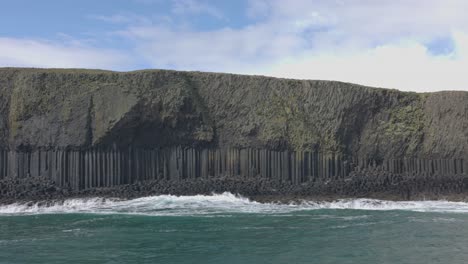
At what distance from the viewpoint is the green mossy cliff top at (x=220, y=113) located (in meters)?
28.0

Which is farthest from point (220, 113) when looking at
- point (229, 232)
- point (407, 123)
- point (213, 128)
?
point (229, 232)

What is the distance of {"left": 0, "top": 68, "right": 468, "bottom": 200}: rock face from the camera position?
90.2 ft

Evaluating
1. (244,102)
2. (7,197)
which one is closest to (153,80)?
(244,102)

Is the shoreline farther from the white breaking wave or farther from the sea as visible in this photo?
the sea

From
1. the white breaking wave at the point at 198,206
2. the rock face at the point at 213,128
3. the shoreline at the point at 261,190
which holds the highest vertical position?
the rock face at the point at 213,128

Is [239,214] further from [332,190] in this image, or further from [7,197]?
[7,197]

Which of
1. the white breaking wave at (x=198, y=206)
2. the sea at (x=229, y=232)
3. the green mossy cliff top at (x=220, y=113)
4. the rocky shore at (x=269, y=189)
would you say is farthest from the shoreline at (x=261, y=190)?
the green mossy cliff top at (x=220, y=113)

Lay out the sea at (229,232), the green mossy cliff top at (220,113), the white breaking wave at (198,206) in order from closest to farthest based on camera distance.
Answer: the sea at (229,232) → the white breaking wave at (198,206) → the green mossy cliff top at (220,113)

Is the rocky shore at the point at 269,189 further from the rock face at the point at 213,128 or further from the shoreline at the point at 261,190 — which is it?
the rock face at the point at 213,128

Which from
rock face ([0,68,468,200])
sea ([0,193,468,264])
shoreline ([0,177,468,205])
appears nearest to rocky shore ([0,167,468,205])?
shoreline ([0,177,468,205])

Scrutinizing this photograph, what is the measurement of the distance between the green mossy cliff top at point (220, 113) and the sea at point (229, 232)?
15.1ft

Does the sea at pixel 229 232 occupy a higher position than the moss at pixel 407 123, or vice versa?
the moss at pixel 407 123

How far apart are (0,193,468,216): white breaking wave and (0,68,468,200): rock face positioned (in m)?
2.00

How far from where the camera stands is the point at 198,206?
23.8 metres
